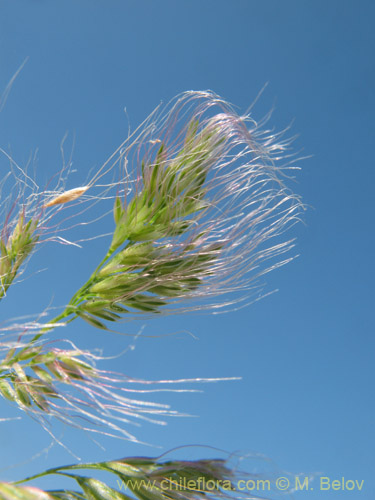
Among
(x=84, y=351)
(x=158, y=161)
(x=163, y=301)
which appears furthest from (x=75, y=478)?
(x=158, y=161)

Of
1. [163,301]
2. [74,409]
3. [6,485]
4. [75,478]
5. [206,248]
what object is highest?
[206,248]

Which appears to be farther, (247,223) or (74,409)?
(247,223)

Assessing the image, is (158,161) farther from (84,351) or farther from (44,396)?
(44,396)

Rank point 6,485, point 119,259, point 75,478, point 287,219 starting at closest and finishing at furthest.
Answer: point 6,485 < point 75,478 < point 119,259 < point 287,219

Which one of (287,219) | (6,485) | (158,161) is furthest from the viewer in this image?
(287,219)

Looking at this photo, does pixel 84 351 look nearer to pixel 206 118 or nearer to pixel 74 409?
pixel 74 409

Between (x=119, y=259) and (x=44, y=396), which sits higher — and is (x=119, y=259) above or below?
above

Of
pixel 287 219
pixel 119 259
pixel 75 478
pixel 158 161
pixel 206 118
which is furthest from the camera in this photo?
pixel 287 219

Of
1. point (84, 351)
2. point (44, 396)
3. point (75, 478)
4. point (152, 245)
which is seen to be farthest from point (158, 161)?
point (75, 478)

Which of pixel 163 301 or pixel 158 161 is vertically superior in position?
pixel 158 161
